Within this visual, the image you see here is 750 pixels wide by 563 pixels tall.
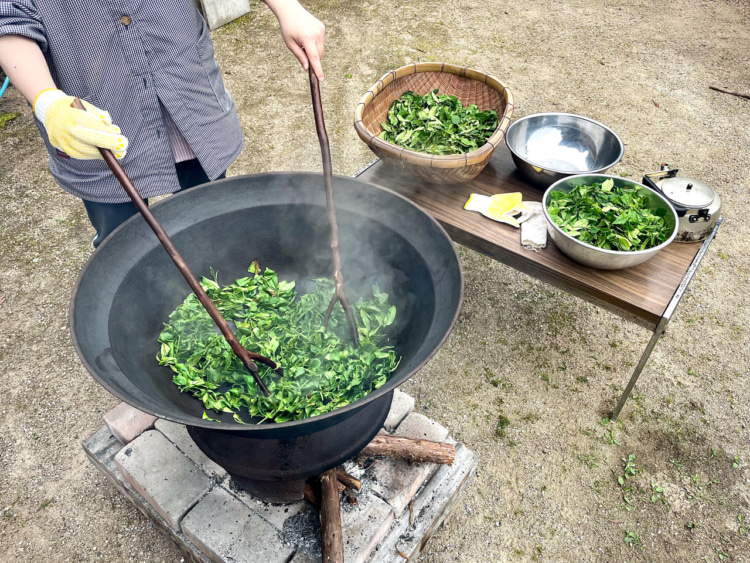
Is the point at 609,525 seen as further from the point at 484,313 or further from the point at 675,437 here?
the point at 484,313

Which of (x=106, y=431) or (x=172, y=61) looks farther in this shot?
(x=106, y=431)

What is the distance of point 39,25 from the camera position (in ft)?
5.95

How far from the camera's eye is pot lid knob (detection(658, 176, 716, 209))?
111 inches

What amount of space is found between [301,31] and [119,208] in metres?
1.35

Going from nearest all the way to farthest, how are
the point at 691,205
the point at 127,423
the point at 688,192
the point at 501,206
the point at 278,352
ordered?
1. the point at 278,352
2. the point at 127,423
3. the point at 691,205
4. the point at 688,192
5. the point at 501,206

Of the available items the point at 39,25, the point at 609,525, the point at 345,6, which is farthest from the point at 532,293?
the point at 345,6

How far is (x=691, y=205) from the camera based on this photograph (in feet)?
9.22

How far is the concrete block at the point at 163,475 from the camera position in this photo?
241 centimetres

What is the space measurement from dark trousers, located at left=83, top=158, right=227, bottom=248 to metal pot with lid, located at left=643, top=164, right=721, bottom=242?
265 cm

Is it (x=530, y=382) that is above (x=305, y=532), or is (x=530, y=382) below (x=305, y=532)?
below

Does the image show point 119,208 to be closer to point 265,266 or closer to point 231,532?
point 265,266

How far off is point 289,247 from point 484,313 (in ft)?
6.43

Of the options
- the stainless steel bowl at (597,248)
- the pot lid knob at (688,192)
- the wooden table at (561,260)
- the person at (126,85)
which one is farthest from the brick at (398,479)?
the pot lid knob at (688,192)

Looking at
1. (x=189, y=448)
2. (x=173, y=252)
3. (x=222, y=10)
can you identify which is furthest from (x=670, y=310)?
(x=222, y=10)
